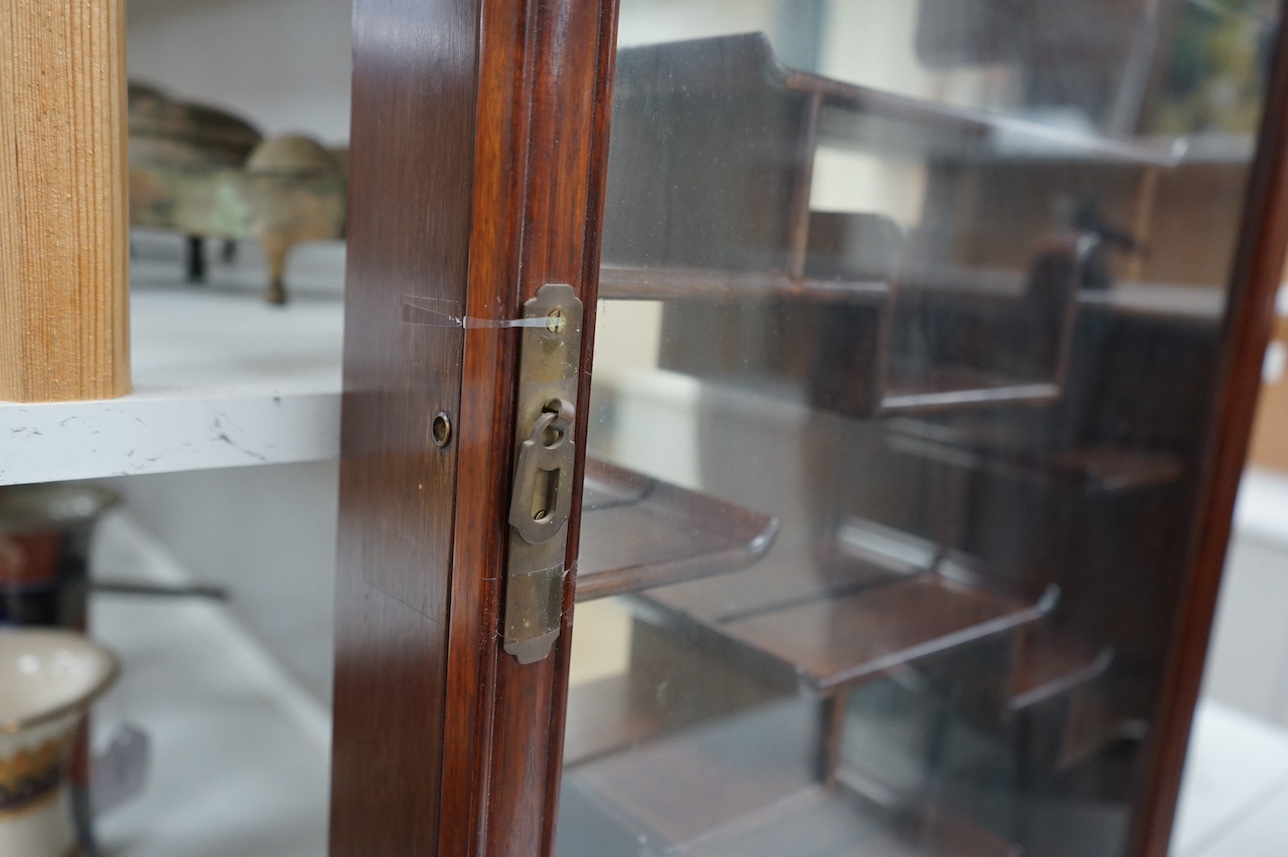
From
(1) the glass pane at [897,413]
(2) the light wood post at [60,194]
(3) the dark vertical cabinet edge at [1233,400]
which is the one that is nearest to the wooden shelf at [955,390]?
(1) the glass pane at [897,413]

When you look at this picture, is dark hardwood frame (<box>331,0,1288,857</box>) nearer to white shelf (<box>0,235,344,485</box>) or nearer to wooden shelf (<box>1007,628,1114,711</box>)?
white shelf (<box>0,235,344,485</box>)

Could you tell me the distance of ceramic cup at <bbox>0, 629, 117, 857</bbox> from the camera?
2.14 feet

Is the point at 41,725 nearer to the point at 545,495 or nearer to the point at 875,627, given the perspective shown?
the point at 545,495

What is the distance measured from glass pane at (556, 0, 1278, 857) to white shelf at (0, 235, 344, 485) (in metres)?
0.20

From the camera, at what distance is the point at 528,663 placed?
20.1 inches

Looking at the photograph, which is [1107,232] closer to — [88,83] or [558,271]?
[558,271]

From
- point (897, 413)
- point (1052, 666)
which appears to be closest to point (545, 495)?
point (897, 413)

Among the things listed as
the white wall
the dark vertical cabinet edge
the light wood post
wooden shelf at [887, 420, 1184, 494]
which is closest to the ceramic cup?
the light wood post

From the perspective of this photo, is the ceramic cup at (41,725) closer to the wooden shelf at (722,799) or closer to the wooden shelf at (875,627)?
the wooden shelf at (722,799)

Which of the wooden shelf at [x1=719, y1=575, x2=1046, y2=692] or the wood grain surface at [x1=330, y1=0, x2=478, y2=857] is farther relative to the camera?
the wooden shelf at [x1=719, y1=575, x2=1046, y2=692]

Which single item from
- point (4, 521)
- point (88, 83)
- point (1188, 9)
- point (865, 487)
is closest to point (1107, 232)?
point (1188, 9)

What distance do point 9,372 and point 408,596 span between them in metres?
0.24

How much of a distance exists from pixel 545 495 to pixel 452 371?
0.25 feet

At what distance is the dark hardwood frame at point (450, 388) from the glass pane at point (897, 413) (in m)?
0.07
